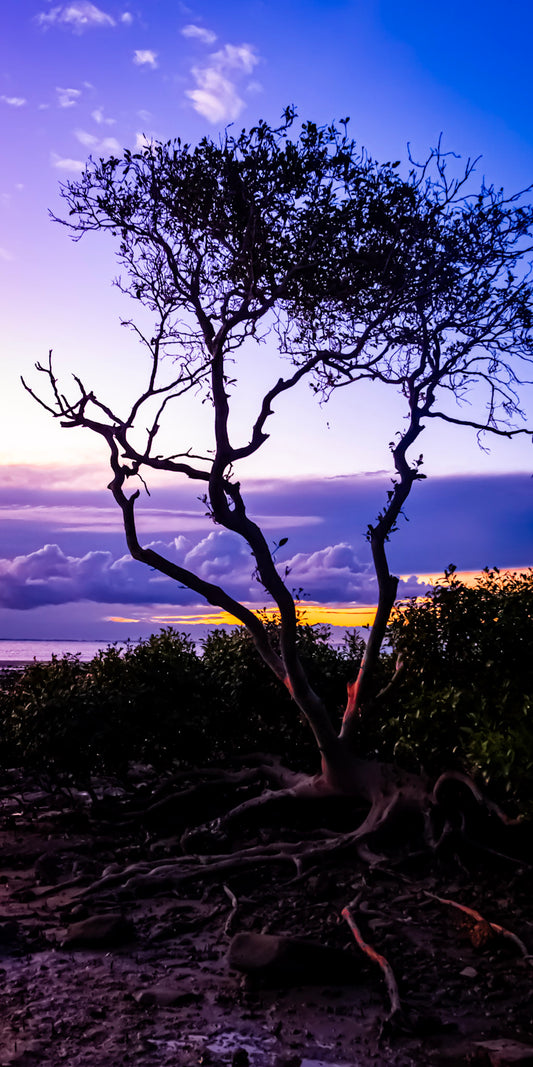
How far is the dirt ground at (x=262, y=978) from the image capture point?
8.89m

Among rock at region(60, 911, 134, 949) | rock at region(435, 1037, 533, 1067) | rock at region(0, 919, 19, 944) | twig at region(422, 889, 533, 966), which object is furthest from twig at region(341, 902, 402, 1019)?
rock at region(0, 919, 19, 944)

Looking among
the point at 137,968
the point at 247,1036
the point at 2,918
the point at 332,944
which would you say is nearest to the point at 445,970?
the point at 332,944

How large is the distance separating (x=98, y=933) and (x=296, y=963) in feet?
9.75

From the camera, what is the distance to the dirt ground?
350 inches

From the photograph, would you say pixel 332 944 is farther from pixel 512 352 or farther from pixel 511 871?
pixel 512 352

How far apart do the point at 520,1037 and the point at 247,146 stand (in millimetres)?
13640

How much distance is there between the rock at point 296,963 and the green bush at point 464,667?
3.46m

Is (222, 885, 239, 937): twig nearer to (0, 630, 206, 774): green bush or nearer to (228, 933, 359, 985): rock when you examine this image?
(228, 933, 359, 985): rock

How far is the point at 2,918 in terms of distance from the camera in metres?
13.0

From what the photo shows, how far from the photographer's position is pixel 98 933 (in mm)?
11805

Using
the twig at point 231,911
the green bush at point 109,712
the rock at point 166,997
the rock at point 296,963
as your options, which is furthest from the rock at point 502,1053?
the green bush at point 109,712

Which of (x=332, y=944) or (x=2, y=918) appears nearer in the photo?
(x=332, y=944)

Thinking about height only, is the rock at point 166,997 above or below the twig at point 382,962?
below

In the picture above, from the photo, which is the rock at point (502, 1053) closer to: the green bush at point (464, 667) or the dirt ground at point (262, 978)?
the dirt ground at point (262, 978)
